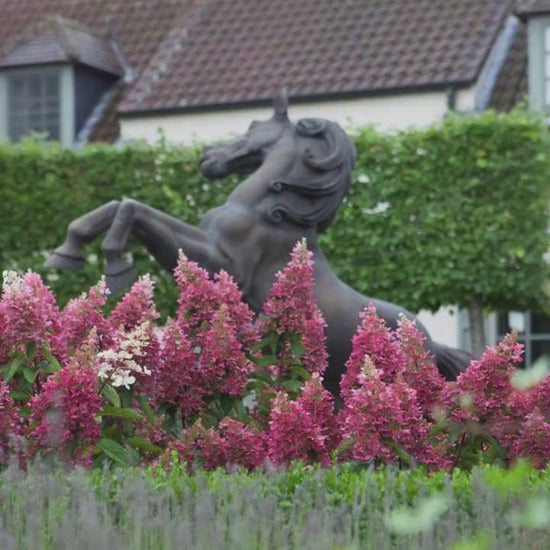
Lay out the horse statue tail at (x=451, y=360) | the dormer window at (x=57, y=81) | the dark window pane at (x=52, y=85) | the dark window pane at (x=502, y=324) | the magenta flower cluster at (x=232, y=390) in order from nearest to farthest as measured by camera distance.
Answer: the magenta flower cluster at (x=232, y=390)
the horse statue tail at (x=451, y=360)
the dark window pane at (x=502, y=324)
the dormer window at (x=57, y=81)
the dark window pane at (x=52, y=85)

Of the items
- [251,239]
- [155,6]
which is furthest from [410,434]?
[155,6]

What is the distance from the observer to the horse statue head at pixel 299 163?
29.3 ft

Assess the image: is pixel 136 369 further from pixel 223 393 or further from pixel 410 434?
pixel 410 434

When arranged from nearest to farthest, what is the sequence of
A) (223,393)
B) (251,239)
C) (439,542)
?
(439,542), (223,393), (251,239)

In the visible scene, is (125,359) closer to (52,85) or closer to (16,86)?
(52,85)

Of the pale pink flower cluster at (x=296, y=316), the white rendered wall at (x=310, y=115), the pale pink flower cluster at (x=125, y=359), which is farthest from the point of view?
the white rendered wall at (x=310, y=115)

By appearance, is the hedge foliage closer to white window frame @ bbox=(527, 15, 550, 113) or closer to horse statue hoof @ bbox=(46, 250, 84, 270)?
white window frame @ bbox=(527, 15, 550, 113)

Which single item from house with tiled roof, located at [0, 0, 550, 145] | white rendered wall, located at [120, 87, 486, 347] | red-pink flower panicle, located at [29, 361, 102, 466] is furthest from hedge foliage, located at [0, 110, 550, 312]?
red-pink flower panicle, located at [29, 361, 102, 466]

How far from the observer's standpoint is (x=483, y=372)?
585 cm

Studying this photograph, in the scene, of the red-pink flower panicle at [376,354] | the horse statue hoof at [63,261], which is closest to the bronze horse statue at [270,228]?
the horse statue hoof at [63,261]

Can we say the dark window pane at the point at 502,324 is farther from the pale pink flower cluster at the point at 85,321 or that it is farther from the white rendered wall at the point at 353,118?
the pale pink flower cluster at the point at 85,321

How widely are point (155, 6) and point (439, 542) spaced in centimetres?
2514

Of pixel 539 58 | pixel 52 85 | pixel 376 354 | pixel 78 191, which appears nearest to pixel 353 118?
pixel 539 58

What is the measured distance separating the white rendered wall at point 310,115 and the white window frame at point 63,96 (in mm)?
1228
